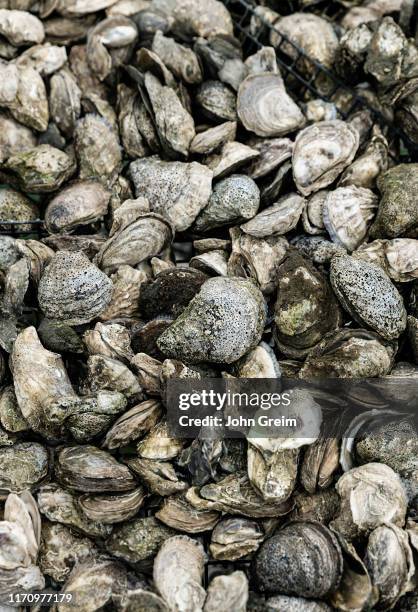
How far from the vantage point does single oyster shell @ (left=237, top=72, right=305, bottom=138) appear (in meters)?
1.62

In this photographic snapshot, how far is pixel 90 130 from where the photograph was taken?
1.63 metres

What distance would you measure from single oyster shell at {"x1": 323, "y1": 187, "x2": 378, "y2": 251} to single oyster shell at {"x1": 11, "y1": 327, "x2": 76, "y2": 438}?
0.65 meters

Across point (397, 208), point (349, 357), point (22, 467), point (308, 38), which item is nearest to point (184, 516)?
point (22, 467)

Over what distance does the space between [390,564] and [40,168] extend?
110cm

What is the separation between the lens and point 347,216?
5.03 feet

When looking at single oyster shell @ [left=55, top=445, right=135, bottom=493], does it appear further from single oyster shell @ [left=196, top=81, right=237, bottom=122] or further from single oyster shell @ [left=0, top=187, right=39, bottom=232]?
single oyster shell @ [left=196, top=81, right=237, bottom=122]

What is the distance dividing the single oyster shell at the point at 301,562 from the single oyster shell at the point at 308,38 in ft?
3.66

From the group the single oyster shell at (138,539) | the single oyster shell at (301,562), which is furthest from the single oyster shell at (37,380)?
the single oyster shell at (301,562)

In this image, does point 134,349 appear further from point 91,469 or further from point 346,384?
point 346,384

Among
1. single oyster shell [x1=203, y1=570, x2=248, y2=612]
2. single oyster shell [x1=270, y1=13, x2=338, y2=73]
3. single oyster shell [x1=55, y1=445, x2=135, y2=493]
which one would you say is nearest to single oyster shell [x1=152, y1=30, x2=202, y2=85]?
single oyster shell [x1=270, y1=13, x2=338, y2=73]

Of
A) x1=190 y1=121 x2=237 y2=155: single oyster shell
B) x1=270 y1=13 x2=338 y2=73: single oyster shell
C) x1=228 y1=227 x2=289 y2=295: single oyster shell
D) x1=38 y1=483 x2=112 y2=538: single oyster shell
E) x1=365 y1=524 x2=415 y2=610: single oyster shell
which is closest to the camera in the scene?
x1=365 y1=524 x2=415 y2=610: single oyster shell

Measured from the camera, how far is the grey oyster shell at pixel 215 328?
1.37 m

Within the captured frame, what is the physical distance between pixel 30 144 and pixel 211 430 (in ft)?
2.72

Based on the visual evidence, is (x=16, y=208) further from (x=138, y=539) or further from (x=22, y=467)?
(x=138, y=539)
